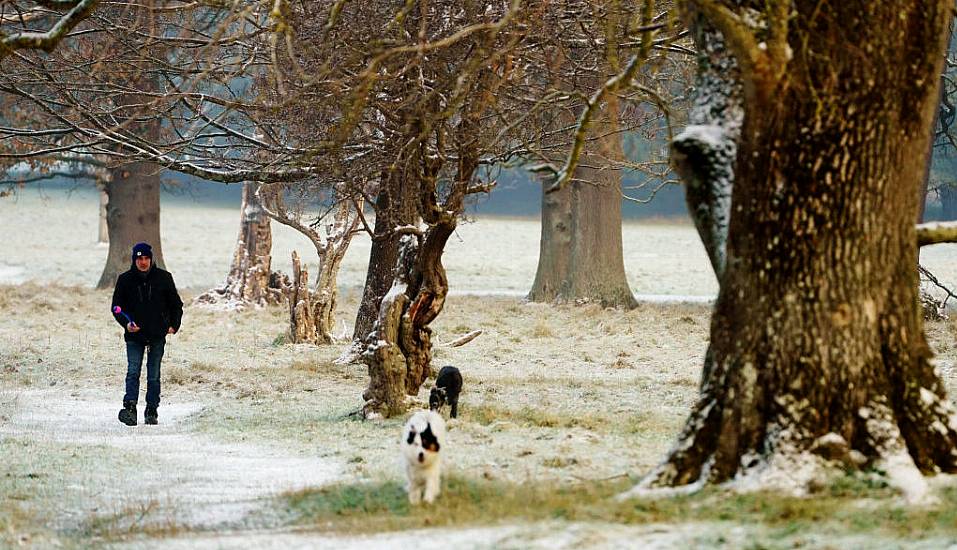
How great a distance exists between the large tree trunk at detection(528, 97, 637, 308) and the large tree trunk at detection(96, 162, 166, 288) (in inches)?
382

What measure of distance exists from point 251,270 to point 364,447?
16.5 m

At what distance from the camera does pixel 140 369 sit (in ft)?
42.7

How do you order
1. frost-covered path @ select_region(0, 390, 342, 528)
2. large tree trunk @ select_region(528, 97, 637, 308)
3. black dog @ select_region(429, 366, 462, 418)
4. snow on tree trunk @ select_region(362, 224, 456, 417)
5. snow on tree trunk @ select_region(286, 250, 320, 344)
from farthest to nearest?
large tree trunk @ select_region(528, 97, 637, 308)
snow on tree trunk @ select_region(286, 250, 320, 344)
snow on tree trunk @ select_region(362, 224, 456, 417)
black dog @ select_region(429, 366, 462, 418)
frost-covered path @ select_region(0, 390, 342, 528)

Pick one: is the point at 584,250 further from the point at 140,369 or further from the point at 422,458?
the point at 422,458

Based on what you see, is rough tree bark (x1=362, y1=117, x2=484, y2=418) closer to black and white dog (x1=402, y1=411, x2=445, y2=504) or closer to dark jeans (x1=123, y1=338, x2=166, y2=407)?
dark jeans (x1=123, y1=338, x2=166, y2=407)

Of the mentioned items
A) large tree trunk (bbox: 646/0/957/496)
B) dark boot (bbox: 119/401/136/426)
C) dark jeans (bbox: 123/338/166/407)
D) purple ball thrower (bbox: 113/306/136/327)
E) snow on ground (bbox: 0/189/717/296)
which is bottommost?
snow on ground (bbox: 0/189/717/296)

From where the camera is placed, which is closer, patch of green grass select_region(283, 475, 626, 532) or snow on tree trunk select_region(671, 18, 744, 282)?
patch of green grass select_region(283, 475, 626, 532)

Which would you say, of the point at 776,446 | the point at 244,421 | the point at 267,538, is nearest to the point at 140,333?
the point at 244,421

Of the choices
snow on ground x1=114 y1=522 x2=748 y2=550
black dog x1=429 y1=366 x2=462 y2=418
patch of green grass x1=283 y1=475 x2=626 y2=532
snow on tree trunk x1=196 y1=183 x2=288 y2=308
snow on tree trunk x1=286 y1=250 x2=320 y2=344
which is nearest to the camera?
snow on ground x1=114 y1=522 x2=748 y2=550


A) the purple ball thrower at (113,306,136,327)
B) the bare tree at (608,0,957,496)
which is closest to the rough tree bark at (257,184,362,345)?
the purple ball thrower at (113,306,136,327)

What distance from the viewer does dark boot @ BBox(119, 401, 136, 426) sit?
12.7 meters

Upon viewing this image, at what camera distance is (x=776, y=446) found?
717 centimetres

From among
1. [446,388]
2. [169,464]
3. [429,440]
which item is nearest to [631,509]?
[429,440]

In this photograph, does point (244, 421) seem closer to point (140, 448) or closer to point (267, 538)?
point (140, 448)
